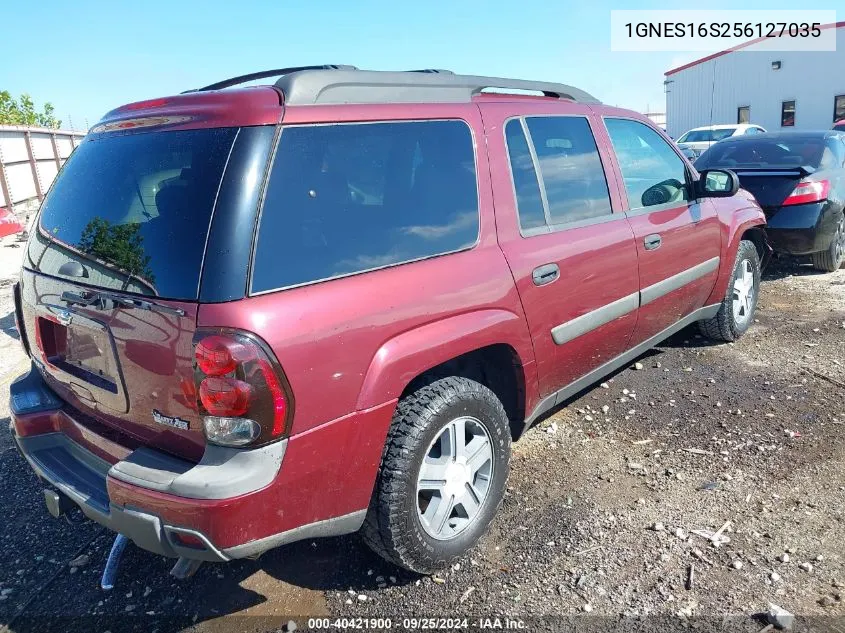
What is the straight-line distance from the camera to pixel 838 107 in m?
27.6

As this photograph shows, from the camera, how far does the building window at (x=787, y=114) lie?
2934 centimetres

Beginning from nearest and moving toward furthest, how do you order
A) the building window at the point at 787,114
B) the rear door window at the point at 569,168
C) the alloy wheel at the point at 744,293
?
1. the rear door window at the point at 569,168
2. the alloy wheel at the point at 744,293
3. the building window at the point at 787,114

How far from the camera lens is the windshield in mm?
19859

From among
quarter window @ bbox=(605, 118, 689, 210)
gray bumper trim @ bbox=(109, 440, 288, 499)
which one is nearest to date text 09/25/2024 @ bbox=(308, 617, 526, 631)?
gray bumper trim @ bbox=(109, 440, 288, 499)

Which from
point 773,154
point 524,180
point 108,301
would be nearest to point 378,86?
point 524,180

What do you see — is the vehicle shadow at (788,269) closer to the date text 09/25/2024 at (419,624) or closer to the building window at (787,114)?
the date text 09/25/2024 at (419,624)

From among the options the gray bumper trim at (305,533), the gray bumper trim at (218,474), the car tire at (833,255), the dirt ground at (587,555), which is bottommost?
the dirt ground at (587,555)

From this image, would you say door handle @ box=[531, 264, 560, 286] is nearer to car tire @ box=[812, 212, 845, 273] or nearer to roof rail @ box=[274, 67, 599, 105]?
roof rail @ box=[274, 67, 599, 105]

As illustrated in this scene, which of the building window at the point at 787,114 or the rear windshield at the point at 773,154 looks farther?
the building window at the point at 787,114

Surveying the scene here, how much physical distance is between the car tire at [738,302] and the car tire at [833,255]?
7.69ft

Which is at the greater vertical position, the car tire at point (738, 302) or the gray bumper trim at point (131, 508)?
the gray bumper trim at point (131, 508)

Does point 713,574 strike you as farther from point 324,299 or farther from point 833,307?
point 833,307

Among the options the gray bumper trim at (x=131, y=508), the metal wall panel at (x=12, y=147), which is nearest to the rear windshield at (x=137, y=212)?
the gray bumper trim at (x=131, y=508)

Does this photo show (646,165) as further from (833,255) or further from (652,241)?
(833,255)
